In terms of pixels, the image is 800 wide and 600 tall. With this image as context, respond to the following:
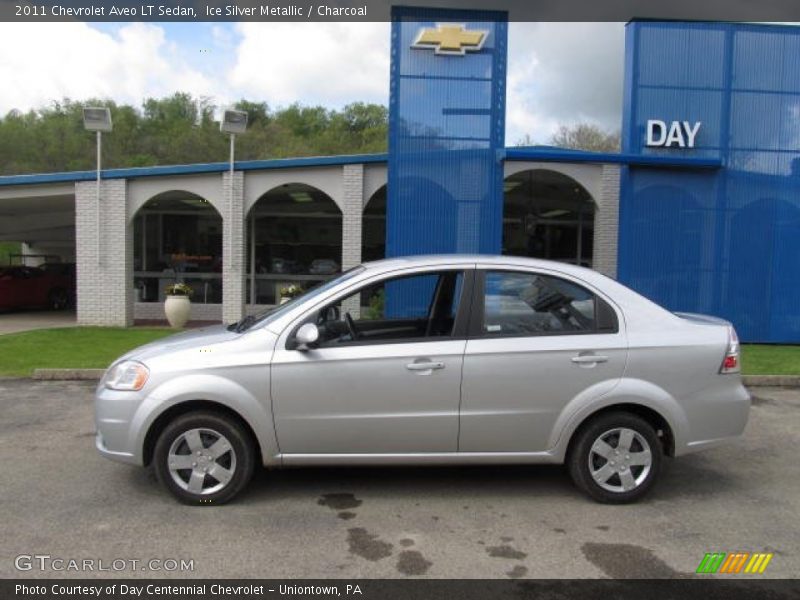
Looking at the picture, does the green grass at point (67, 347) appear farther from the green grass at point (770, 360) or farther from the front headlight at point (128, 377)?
the green grass at point (770, 360)

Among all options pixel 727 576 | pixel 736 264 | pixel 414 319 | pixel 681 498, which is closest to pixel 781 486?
pixel 681 498

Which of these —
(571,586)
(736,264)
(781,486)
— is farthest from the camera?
(736,264)

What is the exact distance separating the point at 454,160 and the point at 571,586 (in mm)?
8698

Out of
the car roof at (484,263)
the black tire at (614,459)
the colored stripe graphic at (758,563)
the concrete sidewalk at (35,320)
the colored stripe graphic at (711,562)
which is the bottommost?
the concrete sidewalk at (35,320)

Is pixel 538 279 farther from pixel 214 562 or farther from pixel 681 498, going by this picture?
pixel 214 562

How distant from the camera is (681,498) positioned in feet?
16.0

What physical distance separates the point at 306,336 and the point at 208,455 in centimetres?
104

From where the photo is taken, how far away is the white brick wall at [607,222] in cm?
1461

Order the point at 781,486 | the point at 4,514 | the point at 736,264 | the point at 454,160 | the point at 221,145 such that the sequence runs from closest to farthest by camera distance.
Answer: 1. the point at 4,514
2. the point at 781,486
3. the point at 454,160
4. the point at 736,264
5. the point at 221,145

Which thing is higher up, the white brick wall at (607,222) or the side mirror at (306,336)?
the white brick wall at (607,222)

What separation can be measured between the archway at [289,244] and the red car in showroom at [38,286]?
22.1ft
